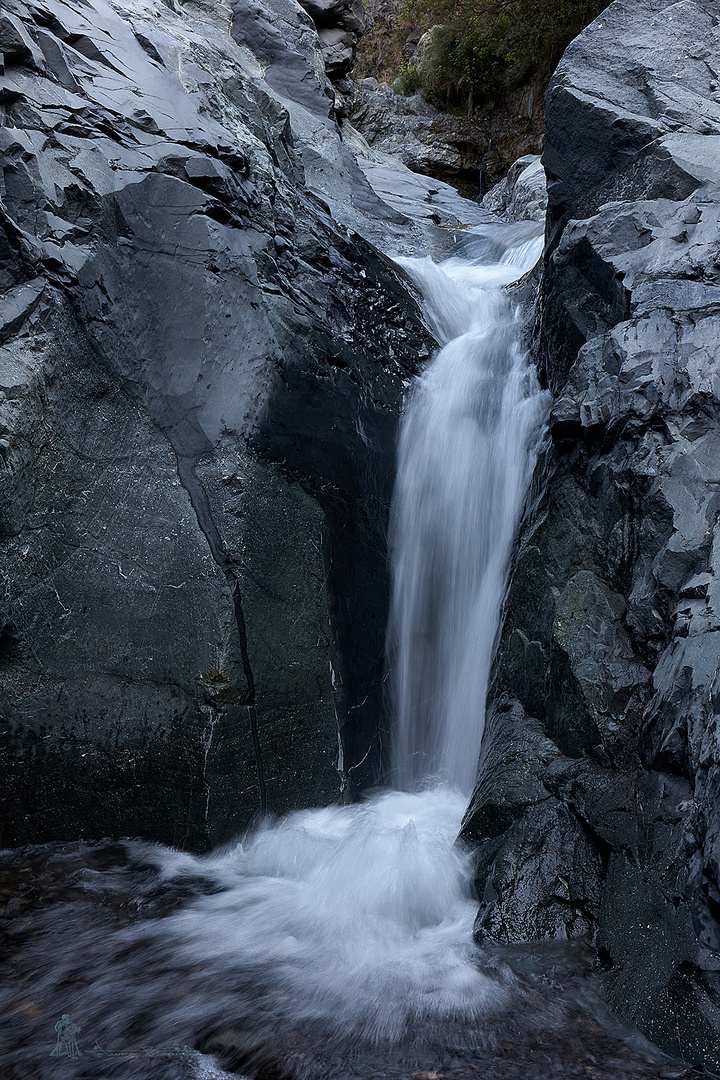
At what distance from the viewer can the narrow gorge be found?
9.68 feet

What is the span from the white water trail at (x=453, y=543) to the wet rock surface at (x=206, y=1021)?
2.01 meters

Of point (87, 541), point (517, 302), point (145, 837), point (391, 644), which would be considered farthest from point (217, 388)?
point (517, 302)

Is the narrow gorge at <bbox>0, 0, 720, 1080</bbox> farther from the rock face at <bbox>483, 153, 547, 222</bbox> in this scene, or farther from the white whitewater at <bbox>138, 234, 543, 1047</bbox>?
the rock face at <bbox>483, 153, 547, 222</bbox>

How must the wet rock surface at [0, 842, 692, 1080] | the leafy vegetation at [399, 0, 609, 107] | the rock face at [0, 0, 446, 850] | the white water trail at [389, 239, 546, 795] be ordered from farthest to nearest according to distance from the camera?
the leafy vegetation at [399, 0, 609, 107]
the white water trail at [389, 239, 546, 795]
the rock face at [0, 0, 446, 850]
the wet rock surface at [0, 842, 692, 1080]

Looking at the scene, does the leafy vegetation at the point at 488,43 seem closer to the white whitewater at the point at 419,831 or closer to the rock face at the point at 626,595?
the white whitewater at the point at 419,831

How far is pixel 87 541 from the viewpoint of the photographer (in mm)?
4453

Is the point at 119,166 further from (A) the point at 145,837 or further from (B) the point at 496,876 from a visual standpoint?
(B) the point at 496,876

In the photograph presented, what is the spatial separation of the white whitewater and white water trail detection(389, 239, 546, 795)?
1cm

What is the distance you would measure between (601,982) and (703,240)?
4.24 meters

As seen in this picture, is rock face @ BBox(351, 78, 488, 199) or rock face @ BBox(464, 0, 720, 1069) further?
rock face @ BBox(351, 78, 488, 199)

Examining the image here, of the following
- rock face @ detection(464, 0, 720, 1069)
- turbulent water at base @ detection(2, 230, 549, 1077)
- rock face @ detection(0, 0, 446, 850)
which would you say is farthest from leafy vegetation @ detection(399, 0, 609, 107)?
rock face @ detection(0, 0, 446, 850)

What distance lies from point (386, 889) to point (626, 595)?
2064mm

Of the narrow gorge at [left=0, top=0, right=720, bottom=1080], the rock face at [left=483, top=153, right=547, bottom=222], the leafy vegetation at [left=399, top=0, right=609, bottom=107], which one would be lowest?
the narrow gorge at [left=0, top=0, right=720, bottom=1080]
